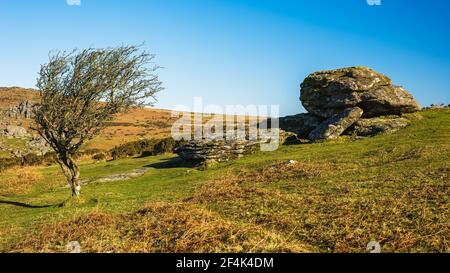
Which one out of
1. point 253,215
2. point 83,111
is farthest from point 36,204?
point 253,215

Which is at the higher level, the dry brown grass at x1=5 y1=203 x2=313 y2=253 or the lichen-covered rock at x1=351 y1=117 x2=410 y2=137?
the lichen-covered rock at x1=351 y1=117 x2=410 y2=137

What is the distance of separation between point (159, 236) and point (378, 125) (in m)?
30.6

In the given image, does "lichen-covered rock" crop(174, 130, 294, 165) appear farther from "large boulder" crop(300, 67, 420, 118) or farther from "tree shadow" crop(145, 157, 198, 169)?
"large boulder" crop(300, 67, 420, 118)

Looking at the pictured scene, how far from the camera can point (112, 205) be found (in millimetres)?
20969

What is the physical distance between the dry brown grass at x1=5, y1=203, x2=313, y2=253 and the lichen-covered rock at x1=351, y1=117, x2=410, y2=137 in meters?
26.5

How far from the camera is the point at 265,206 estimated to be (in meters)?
16.7

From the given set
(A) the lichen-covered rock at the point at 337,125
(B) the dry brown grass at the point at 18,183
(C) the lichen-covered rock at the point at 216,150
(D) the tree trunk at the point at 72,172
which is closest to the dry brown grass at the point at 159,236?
(D) the tree trunk at the point at 72,172

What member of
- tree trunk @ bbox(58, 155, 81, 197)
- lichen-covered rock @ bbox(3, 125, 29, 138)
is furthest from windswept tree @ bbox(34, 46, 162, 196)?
lichen-covered rock @ bbox(3, 125, 29, 138)

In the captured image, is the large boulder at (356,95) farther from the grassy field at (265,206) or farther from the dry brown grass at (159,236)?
the dry brown grass at (159,236)

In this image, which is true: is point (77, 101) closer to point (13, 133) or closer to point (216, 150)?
point (216, 150)

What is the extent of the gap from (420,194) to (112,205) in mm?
14332

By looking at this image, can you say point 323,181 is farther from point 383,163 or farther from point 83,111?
point 83,111

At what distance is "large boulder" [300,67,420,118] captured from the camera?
4034 centimetres

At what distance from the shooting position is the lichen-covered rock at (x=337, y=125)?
38125mm
